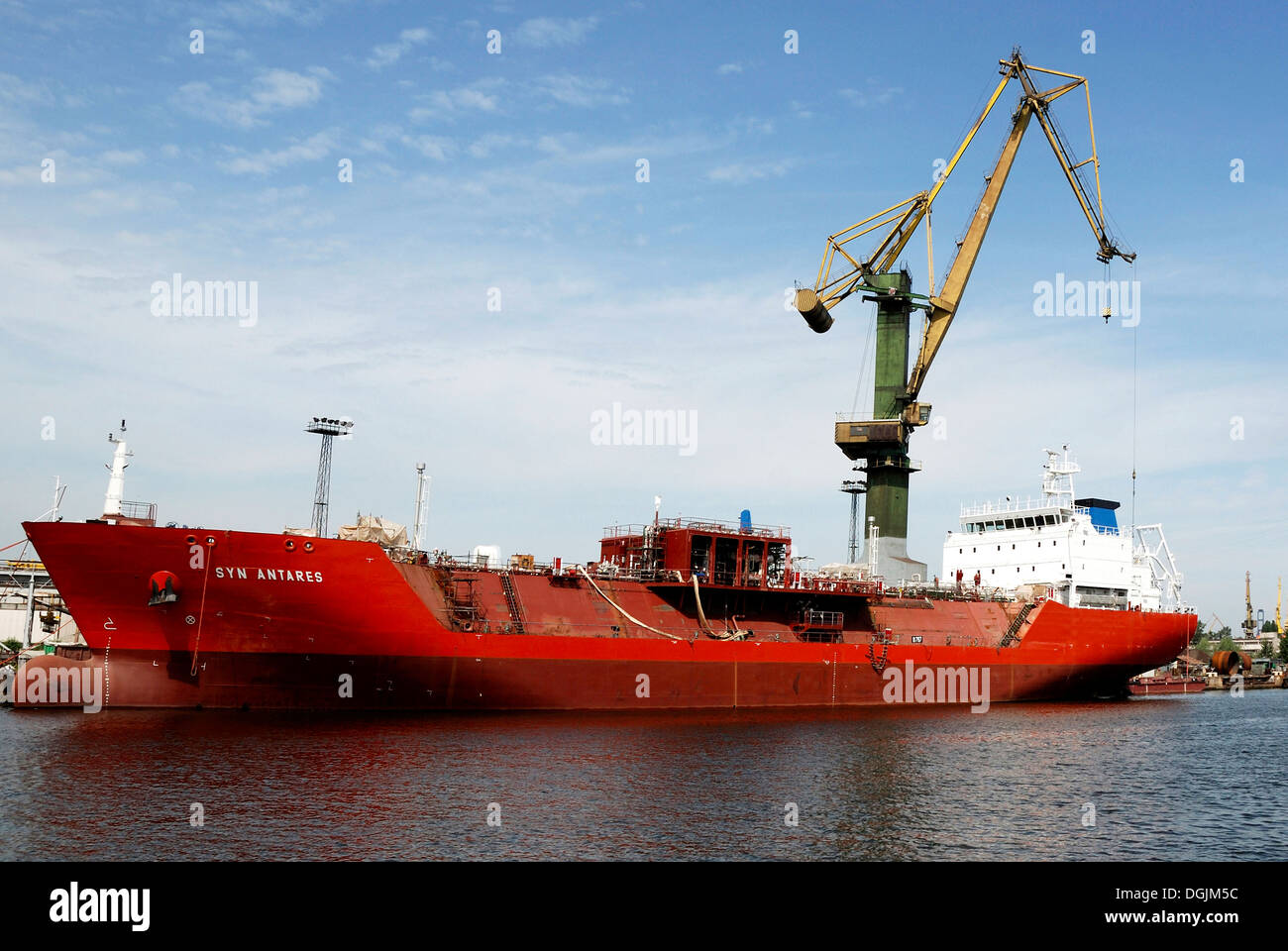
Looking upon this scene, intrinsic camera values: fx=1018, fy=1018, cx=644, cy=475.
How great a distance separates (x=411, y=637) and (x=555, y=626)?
5.54 metres

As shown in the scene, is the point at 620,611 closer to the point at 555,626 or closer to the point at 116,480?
the point at 555,626

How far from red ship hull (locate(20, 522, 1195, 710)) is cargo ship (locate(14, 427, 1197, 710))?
6 cm

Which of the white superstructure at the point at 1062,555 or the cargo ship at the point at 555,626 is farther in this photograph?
the white superstructure at the point at 1062,555

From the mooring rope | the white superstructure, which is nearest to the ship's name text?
the mooring rope

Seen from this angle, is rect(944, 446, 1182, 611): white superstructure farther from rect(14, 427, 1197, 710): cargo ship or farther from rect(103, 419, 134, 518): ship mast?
rect(103, 419, 134, 518): ship mast

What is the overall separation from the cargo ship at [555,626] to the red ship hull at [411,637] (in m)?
0.06

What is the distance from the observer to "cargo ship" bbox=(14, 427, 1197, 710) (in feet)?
95.9

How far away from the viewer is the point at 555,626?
3484 centimetres

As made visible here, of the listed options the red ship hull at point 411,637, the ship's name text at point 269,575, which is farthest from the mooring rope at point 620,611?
the ship's name text at point 269,575

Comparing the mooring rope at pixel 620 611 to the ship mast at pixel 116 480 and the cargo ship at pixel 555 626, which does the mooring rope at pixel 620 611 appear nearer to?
the cargo ship at pixel 555 626

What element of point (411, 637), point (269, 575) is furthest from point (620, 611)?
point (269, 575)

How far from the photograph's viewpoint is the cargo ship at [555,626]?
95.9 ft
